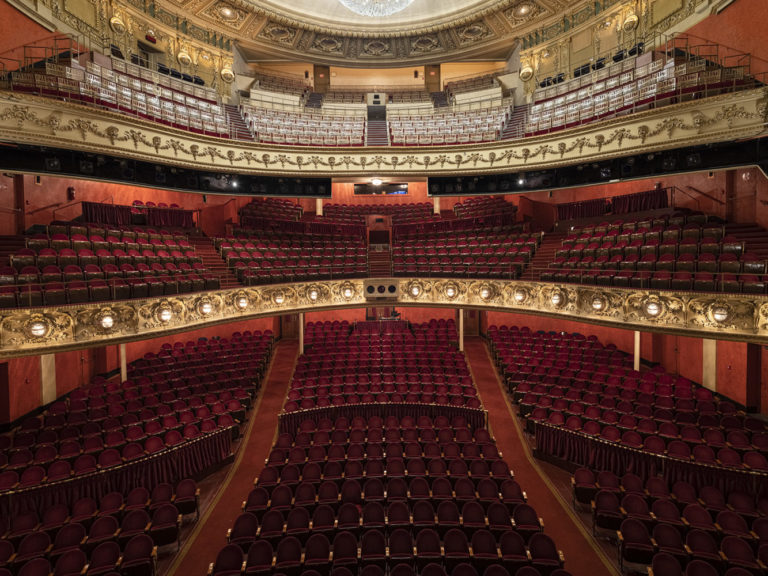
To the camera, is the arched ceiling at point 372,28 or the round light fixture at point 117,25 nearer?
the round light fixture at point 117,25

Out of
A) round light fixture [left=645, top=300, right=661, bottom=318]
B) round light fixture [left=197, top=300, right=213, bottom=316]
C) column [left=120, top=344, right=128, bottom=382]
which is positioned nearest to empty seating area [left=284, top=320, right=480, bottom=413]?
round light fixture [left=197, top=300, right=213, bottom=316]

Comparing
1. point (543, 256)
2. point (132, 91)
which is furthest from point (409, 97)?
point (132, 91)

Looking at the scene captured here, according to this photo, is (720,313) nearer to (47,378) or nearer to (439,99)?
(47,378)

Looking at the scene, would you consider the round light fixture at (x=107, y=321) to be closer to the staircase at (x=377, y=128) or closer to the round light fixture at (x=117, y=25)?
the staircase at (x=377, y=128)

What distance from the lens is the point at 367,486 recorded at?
5.49 meters

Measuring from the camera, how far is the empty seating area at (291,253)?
34.4 feet

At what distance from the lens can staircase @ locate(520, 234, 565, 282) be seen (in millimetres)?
10214

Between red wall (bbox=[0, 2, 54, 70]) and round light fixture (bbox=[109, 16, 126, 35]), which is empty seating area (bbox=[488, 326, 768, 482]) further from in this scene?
round light fixture (bbox=[109, 16, 126, 35])

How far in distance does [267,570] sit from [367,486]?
5.67 feet

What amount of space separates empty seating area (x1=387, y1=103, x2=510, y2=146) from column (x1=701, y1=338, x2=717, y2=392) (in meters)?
8.73

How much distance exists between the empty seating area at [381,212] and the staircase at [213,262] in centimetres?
500

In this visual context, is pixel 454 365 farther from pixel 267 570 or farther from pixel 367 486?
pixel 267 570

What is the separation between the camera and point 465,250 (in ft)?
39.8

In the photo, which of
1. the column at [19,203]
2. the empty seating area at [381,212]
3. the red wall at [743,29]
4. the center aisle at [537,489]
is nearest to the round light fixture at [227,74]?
the empty seating area at [381,212]
